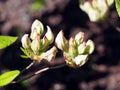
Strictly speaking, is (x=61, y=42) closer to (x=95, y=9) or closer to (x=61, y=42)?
(x=61, y=42)

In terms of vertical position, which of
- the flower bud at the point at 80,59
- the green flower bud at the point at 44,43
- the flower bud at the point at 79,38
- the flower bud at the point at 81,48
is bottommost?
the flower bud at the point at 80,59

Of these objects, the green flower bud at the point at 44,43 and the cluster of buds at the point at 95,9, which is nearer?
the green flower bud at the point at 44,43

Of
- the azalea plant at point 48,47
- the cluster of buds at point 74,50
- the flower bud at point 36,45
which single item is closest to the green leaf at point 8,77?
the azalea plant at point 48,47

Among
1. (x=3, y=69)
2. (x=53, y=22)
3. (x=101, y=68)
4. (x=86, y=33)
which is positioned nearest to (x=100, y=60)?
A: (x=101, y=68)

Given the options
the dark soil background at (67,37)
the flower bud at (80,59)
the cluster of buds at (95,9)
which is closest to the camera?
the flower bud at (80,59)

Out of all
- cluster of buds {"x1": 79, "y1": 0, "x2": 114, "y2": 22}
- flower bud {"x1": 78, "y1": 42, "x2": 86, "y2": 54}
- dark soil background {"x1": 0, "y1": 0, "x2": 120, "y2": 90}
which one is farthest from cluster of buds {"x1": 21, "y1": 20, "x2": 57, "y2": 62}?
dark soil background {"x1": 0, "y1": 0, "x2": 120, "y2": 90}

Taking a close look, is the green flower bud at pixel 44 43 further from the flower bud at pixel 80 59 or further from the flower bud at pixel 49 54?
the flower bud at pixel 80 59

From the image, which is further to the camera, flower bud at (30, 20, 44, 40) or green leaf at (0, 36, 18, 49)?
flower bud at (30, 20, 44, 40)

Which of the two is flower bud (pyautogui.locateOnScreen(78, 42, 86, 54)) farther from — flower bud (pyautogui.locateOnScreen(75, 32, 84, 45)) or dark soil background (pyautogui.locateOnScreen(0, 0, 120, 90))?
dark soil background (pyautogui.locateOnScreen(0, 0, 120, 90))
